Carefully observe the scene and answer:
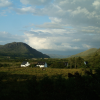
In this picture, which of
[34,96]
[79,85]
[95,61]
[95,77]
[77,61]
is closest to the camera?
[34,96]

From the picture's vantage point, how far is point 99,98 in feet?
20.1

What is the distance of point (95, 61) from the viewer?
4009 centimetres

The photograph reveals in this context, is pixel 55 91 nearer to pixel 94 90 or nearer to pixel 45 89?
pixel 45 89

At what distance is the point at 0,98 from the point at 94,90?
16.5ft

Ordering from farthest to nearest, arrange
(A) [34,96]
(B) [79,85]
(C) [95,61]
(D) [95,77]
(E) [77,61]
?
(E) [77,61] → (C) [95,61] → (D) [95,77] → (B) [79,85] → (A) [34,96]

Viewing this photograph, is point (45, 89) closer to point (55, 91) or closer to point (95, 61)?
point (55, 91)

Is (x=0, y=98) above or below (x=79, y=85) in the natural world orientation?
below

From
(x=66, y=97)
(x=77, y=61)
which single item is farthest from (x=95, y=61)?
(x=66, y=97)

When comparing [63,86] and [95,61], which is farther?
[95,61]

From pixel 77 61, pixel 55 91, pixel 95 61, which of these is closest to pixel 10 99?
pixel 55 91

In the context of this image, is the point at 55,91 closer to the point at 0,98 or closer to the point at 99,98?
the point at 99,98

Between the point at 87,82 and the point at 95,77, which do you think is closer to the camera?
the point at 87,82

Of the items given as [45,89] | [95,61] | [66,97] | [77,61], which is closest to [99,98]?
[66,97]

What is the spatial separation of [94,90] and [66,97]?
155 centimetres
